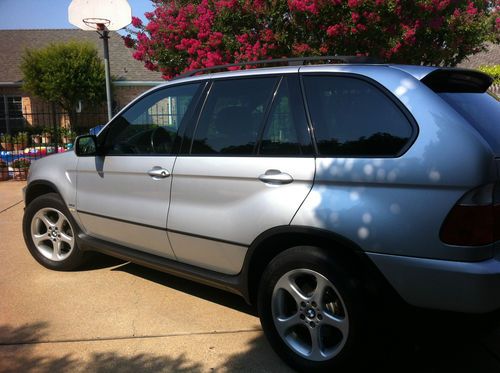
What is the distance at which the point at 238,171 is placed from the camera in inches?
124

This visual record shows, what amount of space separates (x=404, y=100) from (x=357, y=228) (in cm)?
72

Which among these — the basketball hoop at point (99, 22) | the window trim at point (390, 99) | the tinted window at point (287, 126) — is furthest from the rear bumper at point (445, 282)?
the basketball hoop at point (99, 22)

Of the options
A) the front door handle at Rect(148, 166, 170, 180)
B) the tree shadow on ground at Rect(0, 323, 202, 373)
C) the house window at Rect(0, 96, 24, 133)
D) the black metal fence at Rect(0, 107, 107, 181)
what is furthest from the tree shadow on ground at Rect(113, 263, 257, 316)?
the house window at Rect(0, 96, 24, 133)

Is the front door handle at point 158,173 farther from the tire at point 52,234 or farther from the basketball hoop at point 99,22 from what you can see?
the basketball hoop at point 99,22

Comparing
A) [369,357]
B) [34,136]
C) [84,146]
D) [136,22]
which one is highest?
[136,22]

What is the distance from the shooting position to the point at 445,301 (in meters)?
2.42

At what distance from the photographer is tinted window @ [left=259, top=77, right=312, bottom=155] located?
9.70 feet

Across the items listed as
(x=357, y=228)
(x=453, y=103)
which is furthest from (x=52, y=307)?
(x=453, y=103)

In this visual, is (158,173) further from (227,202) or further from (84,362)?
(84,362)

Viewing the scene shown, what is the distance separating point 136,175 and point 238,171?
1.05 m

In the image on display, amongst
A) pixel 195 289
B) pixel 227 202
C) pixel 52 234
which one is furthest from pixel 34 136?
pixel 227 202

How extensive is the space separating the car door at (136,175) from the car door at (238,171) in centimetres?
16

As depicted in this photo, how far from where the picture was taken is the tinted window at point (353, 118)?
103 inches

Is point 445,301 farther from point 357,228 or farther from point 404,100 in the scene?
point 404,100
